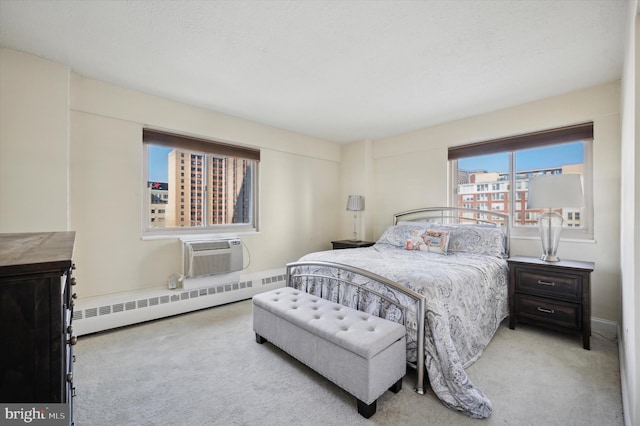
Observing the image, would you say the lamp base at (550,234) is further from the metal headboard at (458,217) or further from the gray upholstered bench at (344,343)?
the gray upholstered bench at (344,343)

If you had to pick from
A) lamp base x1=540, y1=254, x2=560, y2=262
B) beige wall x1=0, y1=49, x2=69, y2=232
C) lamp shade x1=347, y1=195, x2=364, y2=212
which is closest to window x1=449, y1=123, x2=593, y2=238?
lamp base x1=540, y1=254, x2=560, y2=262

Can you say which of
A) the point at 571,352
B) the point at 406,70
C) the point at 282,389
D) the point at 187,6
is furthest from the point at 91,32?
the point at 571,352

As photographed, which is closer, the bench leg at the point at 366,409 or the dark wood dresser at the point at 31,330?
the dark wood dresser at the point at 31,330

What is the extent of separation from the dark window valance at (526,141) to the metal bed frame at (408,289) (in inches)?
29.8

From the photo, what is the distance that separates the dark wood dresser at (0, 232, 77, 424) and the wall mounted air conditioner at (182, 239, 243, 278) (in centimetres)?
259

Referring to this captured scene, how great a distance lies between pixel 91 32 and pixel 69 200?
1486 mm

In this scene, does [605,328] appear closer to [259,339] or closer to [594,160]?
[594,160]

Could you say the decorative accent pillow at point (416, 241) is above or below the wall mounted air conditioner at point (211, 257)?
above

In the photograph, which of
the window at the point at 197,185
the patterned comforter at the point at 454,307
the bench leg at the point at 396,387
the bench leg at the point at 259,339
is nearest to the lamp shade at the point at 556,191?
the patterned comforter at the point at 454,307

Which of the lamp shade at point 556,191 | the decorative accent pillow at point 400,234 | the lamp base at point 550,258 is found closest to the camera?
the lamp shade at point 556,191

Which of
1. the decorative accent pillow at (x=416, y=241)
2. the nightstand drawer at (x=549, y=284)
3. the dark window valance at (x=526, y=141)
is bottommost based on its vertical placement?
the nightstand drawer at (x=549, y=284)

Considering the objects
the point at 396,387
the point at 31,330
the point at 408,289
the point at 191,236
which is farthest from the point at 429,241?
the point at 31,330

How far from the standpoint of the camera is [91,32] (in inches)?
79.2

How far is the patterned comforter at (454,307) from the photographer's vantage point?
1.66 meters
